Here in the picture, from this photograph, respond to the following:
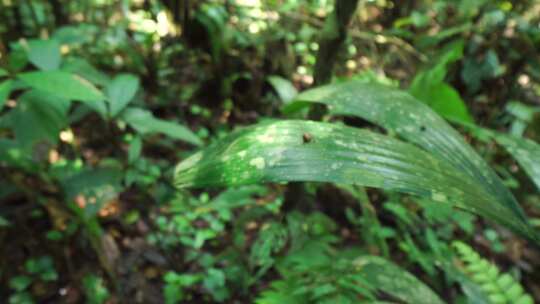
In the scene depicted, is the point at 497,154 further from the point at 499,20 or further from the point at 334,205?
the point at 334,205

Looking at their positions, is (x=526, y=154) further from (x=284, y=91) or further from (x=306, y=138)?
(x=284, y=91)

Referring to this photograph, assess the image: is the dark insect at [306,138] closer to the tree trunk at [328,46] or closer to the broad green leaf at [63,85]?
the tree trunk at [328,46]

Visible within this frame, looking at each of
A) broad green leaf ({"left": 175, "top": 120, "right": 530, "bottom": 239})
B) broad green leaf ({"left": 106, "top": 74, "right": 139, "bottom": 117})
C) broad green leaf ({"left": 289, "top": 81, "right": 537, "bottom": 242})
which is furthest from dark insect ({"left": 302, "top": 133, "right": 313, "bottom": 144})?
broad green leaf ({"left": 106, "top": 74, "right": 139, "bottom": 117})

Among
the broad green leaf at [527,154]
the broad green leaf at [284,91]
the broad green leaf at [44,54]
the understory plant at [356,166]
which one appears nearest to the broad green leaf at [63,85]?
the broad green leaf at [44,54]

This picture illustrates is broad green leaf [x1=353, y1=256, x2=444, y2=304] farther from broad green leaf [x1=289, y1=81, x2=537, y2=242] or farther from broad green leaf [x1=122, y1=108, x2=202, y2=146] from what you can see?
broad green leaf [x1=122, y1=108, x2=202, y2=146]

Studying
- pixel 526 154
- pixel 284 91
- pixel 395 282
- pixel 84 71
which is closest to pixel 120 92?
pixel 84 71
